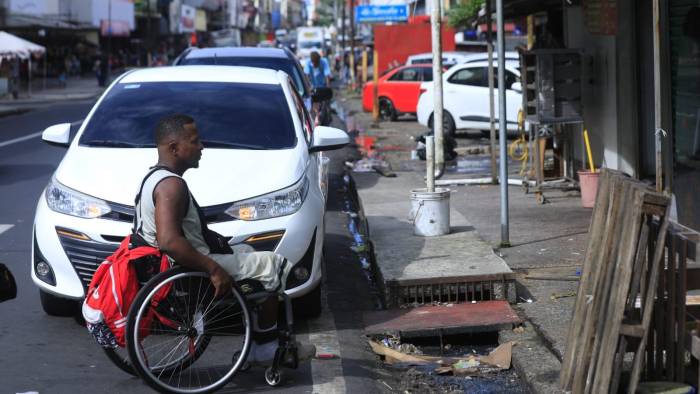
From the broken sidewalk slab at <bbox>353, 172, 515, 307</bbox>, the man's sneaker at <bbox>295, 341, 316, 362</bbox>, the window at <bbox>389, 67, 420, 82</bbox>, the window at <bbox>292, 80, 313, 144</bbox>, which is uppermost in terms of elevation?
the window at <bbox>389, 67, 420, 82</bbox>

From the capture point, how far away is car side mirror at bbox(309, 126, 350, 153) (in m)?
8.15

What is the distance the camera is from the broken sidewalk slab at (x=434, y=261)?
7910mm

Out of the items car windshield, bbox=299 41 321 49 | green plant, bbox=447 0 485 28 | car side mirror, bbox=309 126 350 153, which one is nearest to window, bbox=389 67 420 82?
green plant, bbox=447 0 485 28

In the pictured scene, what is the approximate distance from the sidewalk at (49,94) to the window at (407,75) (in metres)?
12.9

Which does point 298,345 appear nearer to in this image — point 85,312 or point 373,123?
point 85,312

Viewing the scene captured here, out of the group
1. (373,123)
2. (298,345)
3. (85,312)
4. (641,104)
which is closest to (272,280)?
(298,345)

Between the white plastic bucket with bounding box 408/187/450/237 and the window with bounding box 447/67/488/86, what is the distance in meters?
12.5

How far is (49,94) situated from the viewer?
148 feet

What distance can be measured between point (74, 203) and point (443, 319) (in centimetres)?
261

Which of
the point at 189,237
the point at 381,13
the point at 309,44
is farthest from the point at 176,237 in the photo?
the point at 309,44

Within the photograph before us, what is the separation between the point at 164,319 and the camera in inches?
224

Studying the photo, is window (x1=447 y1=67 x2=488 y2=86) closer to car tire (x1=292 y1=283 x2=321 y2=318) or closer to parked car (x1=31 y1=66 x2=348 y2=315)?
parked car (x1=31 y1=66 x2=348 y2=315)

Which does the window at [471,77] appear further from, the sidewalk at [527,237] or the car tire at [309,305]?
the car tire at [309,305]

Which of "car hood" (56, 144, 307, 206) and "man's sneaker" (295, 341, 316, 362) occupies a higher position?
"car hood" (56, 144, 307, 206)
